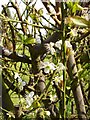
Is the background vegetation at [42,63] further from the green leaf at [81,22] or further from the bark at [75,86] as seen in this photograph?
the green leaf at [81,22]

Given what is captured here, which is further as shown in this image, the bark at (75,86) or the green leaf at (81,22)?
the bark at (75,86)

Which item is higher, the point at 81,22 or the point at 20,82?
the point at 81,22

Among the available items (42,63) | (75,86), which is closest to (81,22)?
(42,63)

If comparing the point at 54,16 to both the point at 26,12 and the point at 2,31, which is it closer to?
the point at 26,12

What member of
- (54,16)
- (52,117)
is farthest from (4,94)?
(54,16)

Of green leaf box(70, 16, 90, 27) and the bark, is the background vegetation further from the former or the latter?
green leaf box(70, 16, 90, 27)

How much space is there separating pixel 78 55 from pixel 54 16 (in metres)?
0.24

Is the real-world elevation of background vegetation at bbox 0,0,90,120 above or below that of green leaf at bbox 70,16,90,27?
below

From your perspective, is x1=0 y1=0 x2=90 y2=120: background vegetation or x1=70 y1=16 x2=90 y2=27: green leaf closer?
x1=70 y1=16 x2=90 y2=27: green leaf

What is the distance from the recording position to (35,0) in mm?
1324

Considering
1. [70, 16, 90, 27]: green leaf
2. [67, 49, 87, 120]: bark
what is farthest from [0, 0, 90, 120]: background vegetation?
[70, 16, 90, 27]: green leaf

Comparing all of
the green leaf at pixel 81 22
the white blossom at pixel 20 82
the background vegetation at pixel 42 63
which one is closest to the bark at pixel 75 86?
the background vegetation at pixel 42 63

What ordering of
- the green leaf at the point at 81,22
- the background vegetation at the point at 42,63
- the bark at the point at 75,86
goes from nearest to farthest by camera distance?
the green leaf at the point at 81,22 → the background vegetation at the point at 42,63 → the bark at the point at 75,86

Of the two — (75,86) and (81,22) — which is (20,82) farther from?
(81,22)
